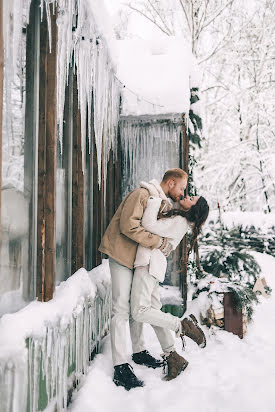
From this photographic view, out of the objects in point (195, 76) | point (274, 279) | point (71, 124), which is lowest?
point (274, 279)

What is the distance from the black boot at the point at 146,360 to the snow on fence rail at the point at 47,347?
40 centimetres

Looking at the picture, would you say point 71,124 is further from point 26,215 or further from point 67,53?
point 26,215

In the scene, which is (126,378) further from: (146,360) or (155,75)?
(155,75)

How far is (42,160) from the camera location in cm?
213

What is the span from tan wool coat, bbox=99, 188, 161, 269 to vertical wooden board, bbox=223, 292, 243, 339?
58.4 inches

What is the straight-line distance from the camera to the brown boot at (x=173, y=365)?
2.74 meters

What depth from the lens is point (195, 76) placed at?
516 cm

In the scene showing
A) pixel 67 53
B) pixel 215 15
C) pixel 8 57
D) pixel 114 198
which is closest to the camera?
pixel 8 57

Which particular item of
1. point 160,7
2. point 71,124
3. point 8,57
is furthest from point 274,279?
point 160,7

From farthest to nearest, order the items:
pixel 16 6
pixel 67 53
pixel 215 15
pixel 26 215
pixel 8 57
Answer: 1. pixel 215 15
2. pixel 67 53
3. pixel 26 215
4. pixel 16 6
5. pixel 8 57

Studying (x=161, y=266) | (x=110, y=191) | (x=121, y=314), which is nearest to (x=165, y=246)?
(x=161, y=266)

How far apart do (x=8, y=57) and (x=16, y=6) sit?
318 mm

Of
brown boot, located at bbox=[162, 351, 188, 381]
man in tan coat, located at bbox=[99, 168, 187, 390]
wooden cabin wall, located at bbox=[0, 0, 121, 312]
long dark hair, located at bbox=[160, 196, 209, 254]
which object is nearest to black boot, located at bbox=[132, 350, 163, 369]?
man in tan coat, located at bbox=[99, 168, 187, 390]

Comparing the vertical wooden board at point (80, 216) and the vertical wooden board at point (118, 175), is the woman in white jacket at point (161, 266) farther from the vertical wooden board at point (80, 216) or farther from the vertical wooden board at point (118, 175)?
the vertical wooden board at point (118, 175)
